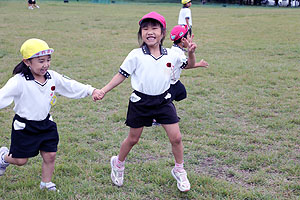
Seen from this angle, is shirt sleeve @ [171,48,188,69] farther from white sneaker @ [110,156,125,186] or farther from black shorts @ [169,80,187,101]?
black shorts @ [169,80,187,101]

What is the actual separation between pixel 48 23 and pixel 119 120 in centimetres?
1440

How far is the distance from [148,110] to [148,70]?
0.38m

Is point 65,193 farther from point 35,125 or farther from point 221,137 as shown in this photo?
point 221,137

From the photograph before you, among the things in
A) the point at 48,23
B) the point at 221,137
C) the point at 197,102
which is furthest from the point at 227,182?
the point at 48,23

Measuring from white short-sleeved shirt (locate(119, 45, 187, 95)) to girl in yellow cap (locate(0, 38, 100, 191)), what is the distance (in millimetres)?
719

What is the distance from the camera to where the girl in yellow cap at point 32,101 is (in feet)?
10.00

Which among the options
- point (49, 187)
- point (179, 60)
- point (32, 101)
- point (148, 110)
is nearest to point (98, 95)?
point (148, 110)

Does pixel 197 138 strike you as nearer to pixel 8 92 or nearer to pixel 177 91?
pixel 177 91

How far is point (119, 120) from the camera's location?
17.4 ft

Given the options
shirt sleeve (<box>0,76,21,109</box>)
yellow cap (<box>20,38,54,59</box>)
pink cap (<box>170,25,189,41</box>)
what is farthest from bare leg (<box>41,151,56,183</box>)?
pink cap (<box>170,25,189,41</box>)

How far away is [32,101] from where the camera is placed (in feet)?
10.1

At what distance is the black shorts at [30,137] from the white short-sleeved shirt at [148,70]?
894 mm

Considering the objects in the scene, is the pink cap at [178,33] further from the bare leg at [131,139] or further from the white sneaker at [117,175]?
the white sneaker at [117,175]

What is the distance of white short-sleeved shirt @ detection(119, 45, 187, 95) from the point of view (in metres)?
3.26
